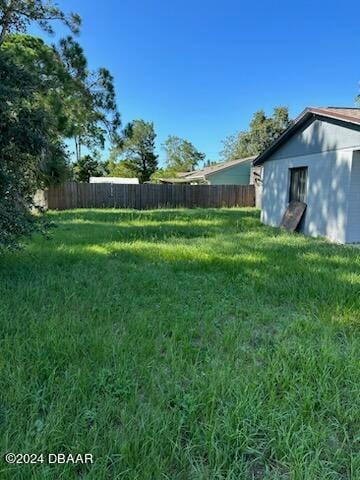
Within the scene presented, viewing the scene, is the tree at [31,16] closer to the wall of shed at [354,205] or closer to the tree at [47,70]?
the tree at [47,70]

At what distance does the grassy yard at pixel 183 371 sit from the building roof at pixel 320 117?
4.12m

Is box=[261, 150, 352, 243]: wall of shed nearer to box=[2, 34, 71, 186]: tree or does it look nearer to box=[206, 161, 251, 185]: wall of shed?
box=[2, 34, 71, 186]: tree

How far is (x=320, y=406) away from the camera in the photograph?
2.08 meters

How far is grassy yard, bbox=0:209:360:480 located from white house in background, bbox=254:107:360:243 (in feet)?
11.2

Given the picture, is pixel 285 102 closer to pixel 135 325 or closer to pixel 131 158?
pixel 131 158

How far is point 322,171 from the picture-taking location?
867cm

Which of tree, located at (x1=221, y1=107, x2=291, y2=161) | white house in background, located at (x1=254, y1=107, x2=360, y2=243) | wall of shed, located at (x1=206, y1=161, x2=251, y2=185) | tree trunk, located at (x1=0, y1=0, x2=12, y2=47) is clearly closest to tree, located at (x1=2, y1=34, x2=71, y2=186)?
tree trunk, located at (x1=0, y1=0, x2=12, y2=47)

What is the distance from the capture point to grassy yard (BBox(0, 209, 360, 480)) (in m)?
1.68

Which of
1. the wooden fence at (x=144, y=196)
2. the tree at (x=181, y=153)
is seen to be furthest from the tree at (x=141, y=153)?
the wooden fence at (x=144, y=196)

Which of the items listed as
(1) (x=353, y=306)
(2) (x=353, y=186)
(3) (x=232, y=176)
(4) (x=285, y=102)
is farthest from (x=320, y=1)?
(4) (x=285, y=102)

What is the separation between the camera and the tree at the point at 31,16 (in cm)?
1149

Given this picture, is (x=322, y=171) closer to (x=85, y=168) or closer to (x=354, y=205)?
(x=354, y=205)

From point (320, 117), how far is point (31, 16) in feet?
35.5

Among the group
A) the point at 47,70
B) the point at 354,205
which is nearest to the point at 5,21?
the point at 47,70
